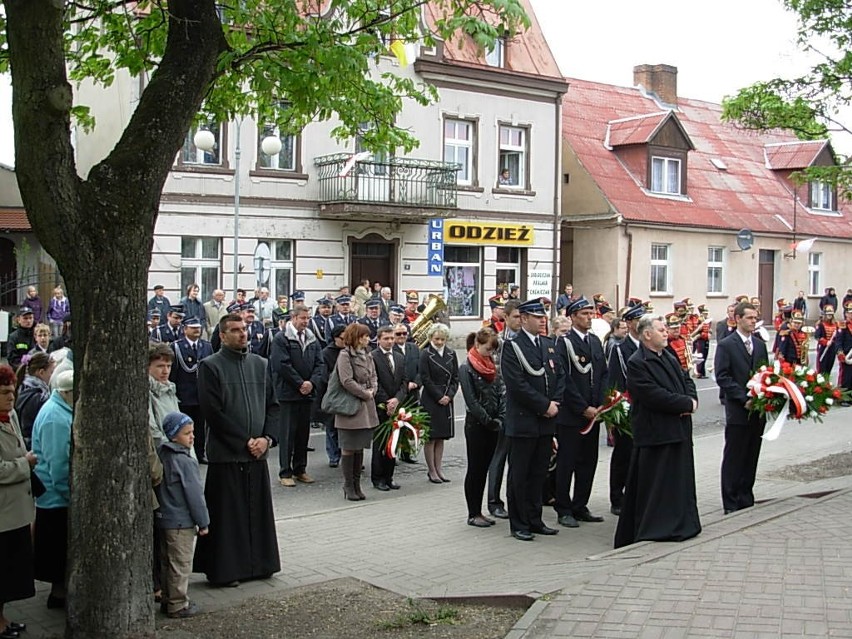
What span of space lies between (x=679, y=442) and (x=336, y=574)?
3.03 metres

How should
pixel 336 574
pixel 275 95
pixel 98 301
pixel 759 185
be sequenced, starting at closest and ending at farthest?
pixel 98 301
pixel 336 574
pixel 275 95
pixel 759 185

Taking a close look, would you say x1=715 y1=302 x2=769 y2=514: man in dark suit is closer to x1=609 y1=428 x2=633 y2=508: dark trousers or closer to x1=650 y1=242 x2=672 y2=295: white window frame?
x1=609 y1=428 x2=633 y2=508: dark trousers

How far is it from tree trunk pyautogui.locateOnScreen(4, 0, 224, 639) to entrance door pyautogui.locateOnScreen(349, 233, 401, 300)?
73.1 feet

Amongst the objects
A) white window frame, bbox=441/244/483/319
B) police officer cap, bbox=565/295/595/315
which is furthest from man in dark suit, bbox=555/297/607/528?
white window frame, bbox=441/244/483/319

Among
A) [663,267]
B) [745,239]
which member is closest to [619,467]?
[663,267]

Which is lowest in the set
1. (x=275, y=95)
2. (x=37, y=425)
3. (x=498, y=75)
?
(x=37, y=425)

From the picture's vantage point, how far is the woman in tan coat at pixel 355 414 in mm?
10758

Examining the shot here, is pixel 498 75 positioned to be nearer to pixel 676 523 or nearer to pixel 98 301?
pixel 676 523

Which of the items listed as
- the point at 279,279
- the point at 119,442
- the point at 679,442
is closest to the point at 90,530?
the point at 119,442

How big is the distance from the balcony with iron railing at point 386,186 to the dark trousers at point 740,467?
59.6 ft

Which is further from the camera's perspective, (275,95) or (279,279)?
(279,279)

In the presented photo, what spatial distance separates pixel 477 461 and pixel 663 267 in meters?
27.6

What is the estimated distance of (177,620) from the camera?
6570 mm

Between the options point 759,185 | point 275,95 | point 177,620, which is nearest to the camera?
point 177,620
